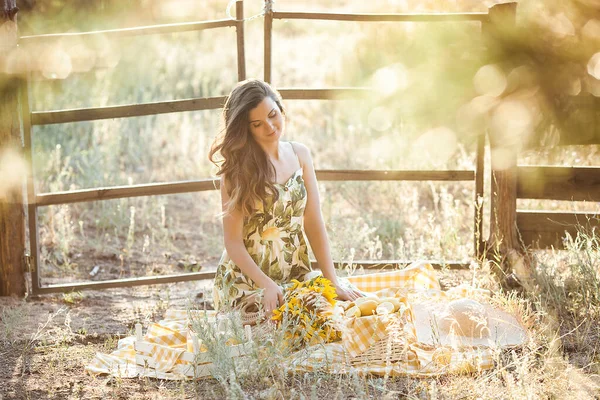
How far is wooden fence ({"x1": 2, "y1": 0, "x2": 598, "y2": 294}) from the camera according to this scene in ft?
15.0

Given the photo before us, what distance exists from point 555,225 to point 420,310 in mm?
1336

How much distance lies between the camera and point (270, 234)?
383 cm

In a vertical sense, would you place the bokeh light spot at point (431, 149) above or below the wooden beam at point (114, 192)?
above

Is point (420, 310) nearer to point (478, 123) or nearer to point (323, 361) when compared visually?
point (323, 361)

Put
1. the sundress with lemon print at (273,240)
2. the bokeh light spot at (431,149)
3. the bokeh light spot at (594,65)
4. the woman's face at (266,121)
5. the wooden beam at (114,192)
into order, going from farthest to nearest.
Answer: the bokeh light spot at (431,149) < the wooden beam at (114,192) < the sundress with lemon print at (273,240) < the woman's face at (266,121) < the bokeh light spot at (594,65)

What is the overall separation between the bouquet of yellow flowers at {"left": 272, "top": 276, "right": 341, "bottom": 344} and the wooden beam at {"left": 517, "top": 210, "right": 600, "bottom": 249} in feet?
6.29

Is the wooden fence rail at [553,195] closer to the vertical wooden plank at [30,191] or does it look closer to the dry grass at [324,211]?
the dry grass at [324,211]

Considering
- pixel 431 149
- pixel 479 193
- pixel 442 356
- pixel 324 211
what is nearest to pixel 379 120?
pixel 431 149

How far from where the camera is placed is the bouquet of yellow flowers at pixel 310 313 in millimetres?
3217

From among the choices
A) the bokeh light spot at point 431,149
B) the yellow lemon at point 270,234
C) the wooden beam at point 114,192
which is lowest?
the yellow lemon at point 270,234

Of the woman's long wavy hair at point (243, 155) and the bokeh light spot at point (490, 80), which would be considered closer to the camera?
the bokeh light spot at point (490, 80)

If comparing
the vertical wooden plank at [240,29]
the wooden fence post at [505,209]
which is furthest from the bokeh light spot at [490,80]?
the vertical wooden plank at [240,29]

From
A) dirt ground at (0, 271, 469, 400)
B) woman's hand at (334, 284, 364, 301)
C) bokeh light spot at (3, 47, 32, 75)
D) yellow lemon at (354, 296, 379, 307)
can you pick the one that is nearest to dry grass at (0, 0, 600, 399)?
dirt ground at (0, 271, 469, 400)

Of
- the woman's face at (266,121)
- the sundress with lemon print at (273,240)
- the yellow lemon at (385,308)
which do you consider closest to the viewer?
the yellow lemon at (385,308)
